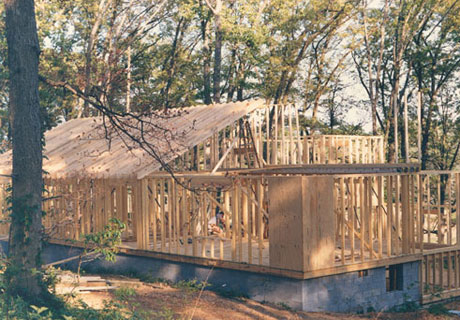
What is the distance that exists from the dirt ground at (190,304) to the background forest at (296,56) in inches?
548

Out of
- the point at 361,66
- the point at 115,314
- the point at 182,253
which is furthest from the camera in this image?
the point at 361,66

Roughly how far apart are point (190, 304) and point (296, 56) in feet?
68.5

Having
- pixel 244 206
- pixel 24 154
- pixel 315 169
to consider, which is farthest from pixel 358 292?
pixel 24 154

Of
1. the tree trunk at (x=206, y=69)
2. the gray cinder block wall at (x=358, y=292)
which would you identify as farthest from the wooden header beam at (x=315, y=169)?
the tree trunk at (x=206, y=69)

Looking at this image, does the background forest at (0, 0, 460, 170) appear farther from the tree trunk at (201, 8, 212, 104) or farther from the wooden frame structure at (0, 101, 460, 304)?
the wooden frame structure at (0, 101, 460, 304)

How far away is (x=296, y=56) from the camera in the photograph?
96.8ft

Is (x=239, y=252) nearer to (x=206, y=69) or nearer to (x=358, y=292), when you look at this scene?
(x=358, y=292)

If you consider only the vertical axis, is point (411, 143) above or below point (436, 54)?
below

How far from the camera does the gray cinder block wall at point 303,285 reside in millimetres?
10766

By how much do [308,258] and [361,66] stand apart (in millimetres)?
22163

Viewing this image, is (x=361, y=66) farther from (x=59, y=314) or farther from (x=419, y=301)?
(x=59, y=314)

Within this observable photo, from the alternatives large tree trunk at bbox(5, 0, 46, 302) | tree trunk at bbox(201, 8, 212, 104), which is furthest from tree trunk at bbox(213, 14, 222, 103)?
large tree trunk at bbox(5, 0, 46, 302)

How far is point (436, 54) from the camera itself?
27125 mm

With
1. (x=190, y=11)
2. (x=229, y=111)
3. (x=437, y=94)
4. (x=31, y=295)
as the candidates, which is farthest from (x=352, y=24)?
(x=31, y=295)
